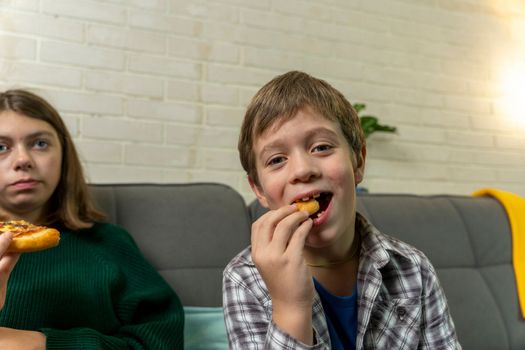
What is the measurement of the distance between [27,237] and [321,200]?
609mm

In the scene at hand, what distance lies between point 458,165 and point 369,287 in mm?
2150

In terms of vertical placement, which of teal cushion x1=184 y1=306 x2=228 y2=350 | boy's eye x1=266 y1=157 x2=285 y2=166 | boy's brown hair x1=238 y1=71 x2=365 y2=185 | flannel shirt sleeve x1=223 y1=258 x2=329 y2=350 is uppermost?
boy's brown hair x1=238 y1=71 x2=365 y2=185

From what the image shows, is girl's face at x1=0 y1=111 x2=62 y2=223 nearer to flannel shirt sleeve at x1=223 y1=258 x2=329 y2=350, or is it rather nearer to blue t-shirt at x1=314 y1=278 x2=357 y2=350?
flannel shirt sleeve at x1=223 y1=258 x2=329 y2=350

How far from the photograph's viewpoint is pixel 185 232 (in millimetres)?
1609

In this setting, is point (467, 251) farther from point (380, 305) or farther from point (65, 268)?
point (65, 268)

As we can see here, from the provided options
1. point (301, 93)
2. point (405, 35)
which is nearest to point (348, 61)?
→ point (405, 35)

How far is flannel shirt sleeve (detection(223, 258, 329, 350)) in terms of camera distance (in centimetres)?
106

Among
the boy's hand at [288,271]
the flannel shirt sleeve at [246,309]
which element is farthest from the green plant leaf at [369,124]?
the boy's hand at [288,271]

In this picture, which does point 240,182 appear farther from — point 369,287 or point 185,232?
point 369,287

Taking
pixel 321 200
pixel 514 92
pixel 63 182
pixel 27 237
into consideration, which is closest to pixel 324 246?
pixel 321 200

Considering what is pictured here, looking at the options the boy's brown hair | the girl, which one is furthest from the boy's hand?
the girl

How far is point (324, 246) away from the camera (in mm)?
1138

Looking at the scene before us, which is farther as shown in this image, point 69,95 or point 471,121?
point 471,121

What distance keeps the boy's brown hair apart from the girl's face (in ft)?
1.91
